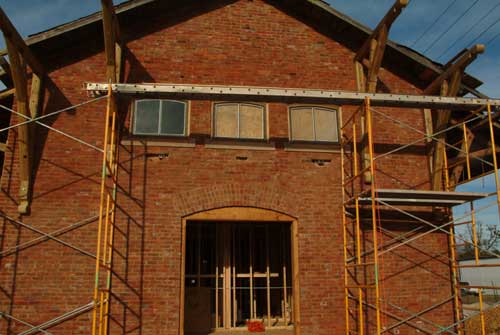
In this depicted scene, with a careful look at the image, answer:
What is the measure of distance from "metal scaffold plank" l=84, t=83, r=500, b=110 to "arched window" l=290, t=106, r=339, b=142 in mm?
967

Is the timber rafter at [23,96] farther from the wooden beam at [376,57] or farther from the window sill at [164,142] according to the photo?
the wooden beam at [376,57]

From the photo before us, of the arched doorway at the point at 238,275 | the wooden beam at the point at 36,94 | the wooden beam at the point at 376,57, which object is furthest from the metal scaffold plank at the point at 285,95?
the arched doorway at the point at 238,275

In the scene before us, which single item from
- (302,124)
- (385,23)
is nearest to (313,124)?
(302,124)

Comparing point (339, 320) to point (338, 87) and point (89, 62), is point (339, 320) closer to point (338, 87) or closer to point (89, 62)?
point (338, 87)

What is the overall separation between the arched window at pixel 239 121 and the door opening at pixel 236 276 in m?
2.08

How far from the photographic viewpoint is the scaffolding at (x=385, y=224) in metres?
9.66

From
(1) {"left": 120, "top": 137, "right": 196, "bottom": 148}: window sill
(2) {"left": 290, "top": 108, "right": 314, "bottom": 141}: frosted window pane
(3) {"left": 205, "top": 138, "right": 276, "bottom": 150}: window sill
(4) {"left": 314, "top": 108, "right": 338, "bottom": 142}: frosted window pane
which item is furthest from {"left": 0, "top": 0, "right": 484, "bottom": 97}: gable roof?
(3) {"left": 205, "top": 138, "right": 276, "bottom": 150}: window sill

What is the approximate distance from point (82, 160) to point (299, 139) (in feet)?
15.1

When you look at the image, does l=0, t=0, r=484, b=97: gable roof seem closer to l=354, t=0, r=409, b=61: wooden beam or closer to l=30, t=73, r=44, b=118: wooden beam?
l=354, t=0, r=409, b=61: wooden beam

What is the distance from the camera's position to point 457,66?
1036cm

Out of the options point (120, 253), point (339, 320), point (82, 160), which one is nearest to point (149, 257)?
point (120, 253)

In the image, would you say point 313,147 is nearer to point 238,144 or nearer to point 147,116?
point 238,144

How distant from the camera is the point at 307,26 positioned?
1152cm

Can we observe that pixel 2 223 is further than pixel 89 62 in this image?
No
